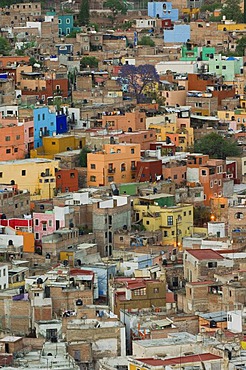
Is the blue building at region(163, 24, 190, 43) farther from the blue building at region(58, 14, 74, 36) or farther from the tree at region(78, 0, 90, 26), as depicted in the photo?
the tree at region(78, 0, 90, 26)

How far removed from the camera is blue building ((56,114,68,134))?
4178 cm

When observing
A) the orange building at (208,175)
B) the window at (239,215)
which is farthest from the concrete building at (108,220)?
the orange building at (208,175)

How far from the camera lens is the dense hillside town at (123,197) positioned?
26281mm

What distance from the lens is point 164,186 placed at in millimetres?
36062

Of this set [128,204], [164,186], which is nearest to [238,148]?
[164,186]

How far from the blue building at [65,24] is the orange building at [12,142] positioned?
68.3ft

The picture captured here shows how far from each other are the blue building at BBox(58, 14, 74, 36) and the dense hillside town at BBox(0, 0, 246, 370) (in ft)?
0.60

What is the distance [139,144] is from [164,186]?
8.25 feet

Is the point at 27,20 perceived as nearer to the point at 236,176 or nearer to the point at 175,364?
the point at 236,176

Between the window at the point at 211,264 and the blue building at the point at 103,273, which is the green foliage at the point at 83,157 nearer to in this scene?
the blue building at the point at 103,273

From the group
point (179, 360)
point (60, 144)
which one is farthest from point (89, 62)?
point (179, 360)

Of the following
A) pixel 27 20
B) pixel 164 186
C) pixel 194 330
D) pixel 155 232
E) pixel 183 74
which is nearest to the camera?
pixel 194 330

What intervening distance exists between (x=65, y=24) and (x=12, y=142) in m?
22.3

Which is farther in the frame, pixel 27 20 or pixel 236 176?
pixel 27 20
